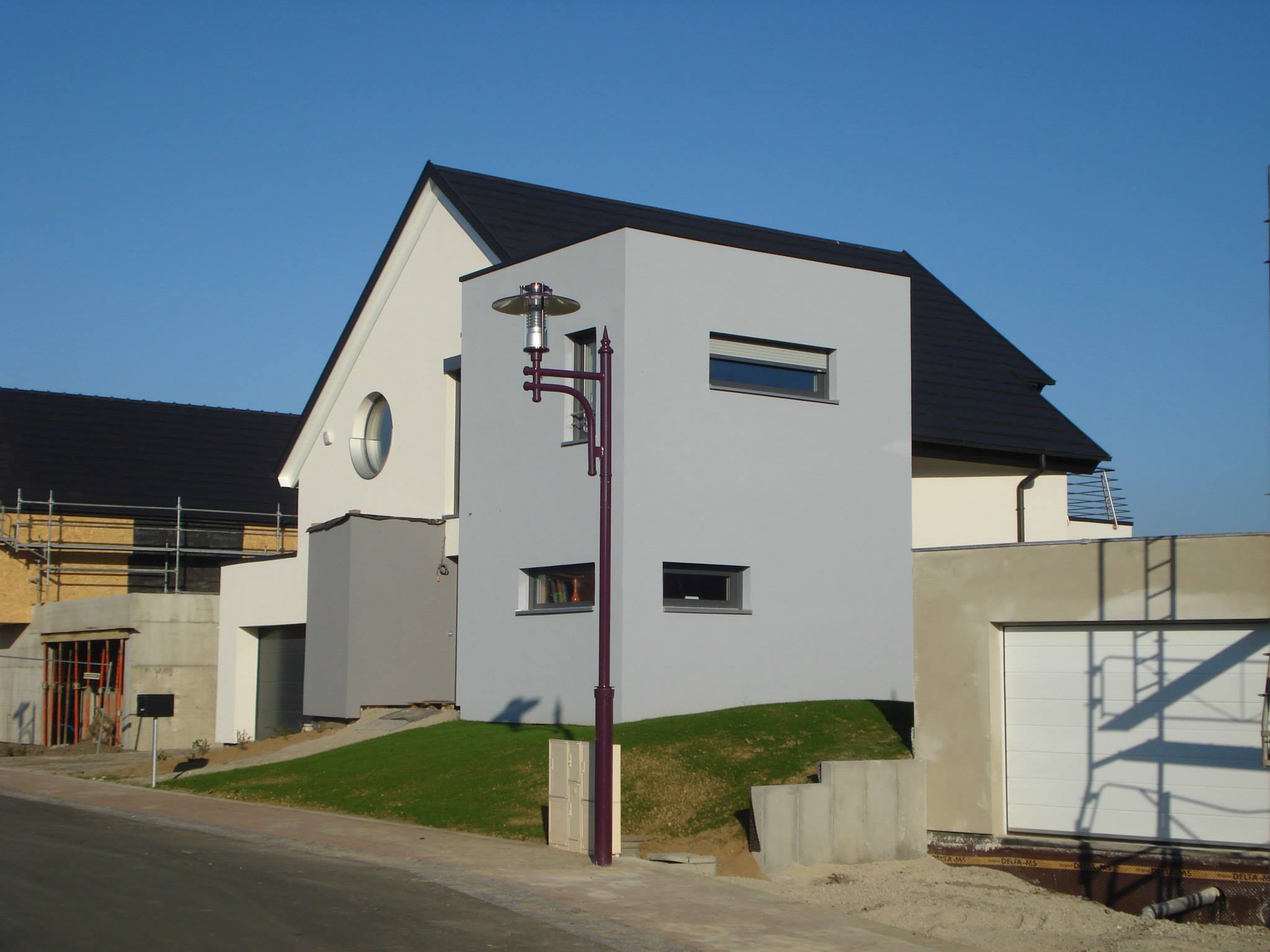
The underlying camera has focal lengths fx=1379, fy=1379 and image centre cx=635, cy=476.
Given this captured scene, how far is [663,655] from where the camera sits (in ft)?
61.2

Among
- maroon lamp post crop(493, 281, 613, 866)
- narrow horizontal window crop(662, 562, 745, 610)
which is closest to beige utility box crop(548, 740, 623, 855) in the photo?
maroon lamp post crop(493, 281, 613, 866)

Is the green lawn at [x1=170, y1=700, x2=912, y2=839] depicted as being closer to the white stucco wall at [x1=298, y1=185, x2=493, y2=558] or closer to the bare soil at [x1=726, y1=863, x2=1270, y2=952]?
the bare soil at [x1=726, y1=863, x2=1270, y2=952]

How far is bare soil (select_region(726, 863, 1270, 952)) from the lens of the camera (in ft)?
35.2

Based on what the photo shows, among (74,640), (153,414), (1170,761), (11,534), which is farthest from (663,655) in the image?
(153,414)

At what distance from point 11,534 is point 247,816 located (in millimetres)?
22261

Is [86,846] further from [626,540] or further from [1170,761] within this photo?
[1170,761]

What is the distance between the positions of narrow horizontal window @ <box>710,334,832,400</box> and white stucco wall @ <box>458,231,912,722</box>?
0.24 metres

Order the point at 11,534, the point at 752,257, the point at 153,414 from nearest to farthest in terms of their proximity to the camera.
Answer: the point at 752,257
the point at 11,534
the point at 153,414

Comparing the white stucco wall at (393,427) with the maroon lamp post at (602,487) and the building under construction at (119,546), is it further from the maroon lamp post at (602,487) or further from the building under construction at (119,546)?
the maroon lamp post at (602,487)

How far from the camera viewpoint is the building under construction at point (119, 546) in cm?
2947

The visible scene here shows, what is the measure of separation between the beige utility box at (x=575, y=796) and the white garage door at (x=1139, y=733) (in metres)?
4.10

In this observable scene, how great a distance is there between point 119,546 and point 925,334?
2137cm

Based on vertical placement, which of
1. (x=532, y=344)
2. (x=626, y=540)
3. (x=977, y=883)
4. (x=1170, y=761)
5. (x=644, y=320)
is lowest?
(x=977, y=883)

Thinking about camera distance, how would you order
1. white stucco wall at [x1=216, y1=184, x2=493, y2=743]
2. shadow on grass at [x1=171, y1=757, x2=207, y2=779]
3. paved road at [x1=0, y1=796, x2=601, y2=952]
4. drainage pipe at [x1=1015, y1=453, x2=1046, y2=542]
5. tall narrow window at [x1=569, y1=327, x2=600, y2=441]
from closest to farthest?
paved road at [x1=0, y1=796, x2=601, y2=952]
tall narrow window at [x1=569, y1=327, x2=600, y2=441]
shadow on grass at [x1=171, y1=757, x2=207, y2=779]
white stucco wall at [x1=216, y1=184, x2=493, y2=743]
drainage pipe at [x1=1015, y1=453, x2=1046, y2=542]
